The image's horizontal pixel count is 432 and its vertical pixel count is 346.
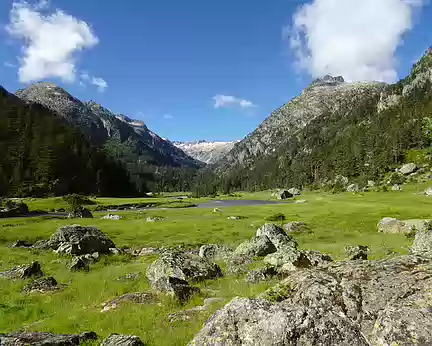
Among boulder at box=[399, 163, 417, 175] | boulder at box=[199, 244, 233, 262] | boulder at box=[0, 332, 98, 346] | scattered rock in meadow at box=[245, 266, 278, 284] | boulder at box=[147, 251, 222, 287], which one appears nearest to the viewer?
boulder at box=[0, 332, 98, 346]

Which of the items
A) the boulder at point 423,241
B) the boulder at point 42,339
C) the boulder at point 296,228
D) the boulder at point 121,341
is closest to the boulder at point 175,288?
the boulder at point 121,341

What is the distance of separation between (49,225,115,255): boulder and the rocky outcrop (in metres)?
33.6

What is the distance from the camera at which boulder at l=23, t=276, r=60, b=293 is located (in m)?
20.6

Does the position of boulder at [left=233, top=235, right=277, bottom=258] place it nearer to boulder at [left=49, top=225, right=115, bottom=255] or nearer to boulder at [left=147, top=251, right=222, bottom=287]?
boulder at [left=147, top=251, right=222, bottom=287]

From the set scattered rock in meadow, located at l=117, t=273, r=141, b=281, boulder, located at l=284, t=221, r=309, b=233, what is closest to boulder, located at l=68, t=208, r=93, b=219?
boulder, located at l=284, t=221, r=309, b=233

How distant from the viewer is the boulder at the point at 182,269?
19844 mm

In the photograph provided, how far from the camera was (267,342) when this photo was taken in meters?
7.47

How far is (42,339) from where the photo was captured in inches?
374

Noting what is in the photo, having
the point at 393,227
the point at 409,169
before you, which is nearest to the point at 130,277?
the point at 393,227

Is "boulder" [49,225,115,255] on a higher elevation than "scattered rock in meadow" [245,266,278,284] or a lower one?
lower

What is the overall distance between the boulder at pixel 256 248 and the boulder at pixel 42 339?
23.0m

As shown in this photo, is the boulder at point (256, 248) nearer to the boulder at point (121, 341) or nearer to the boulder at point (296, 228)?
the boulder at point (296, 228)

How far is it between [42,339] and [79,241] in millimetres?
30968

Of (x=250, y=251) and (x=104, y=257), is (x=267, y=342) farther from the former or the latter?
(x=104, y=257)
